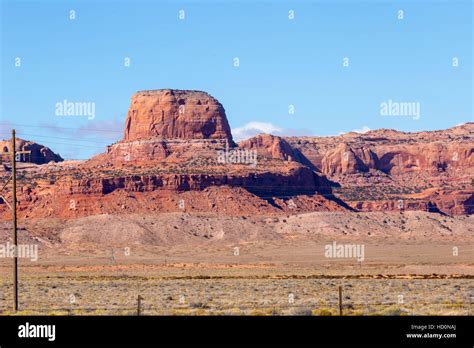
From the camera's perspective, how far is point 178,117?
172125 mm

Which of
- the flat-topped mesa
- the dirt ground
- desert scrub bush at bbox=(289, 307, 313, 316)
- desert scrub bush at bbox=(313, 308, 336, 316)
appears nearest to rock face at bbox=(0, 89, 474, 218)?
the flat-topped mesa

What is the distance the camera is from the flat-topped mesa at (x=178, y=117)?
562ft

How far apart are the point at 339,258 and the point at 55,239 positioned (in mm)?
36043

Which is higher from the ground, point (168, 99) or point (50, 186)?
point (168, 99)

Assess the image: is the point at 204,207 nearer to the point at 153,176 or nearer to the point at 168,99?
the point at 153,176

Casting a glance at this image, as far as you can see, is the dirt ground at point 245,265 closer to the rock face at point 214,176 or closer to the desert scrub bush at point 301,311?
the desert scrub bush at point 301,311

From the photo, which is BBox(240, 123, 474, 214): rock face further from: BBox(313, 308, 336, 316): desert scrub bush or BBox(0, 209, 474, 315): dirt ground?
BBox(313, 308, 336, 316): desert scrub bush

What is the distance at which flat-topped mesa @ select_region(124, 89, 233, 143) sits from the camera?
171 meters

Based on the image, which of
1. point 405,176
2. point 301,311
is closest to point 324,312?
point 301,311

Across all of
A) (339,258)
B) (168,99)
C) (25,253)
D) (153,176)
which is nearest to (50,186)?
(153,176)

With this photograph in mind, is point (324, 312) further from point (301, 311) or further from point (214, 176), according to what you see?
point (214, 176)

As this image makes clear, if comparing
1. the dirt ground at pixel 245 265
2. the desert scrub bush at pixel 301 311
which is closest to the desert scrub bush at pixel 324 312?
the dirt ground at pixel 245 265
